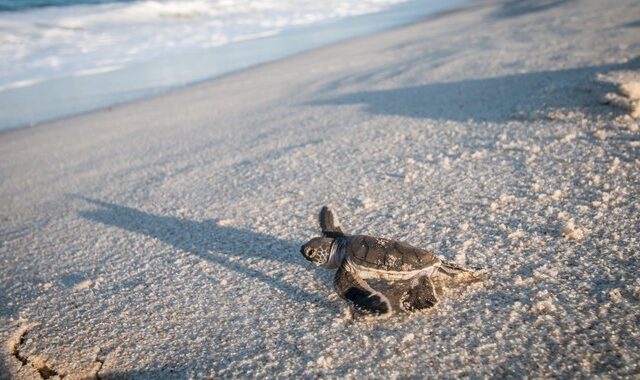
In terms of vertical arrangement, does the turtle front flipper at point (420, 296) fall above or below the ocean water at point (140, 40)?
below

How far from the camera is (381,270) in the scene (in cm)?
161

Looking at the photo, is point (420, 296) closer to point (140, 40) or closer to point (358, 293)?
point (358, 293)

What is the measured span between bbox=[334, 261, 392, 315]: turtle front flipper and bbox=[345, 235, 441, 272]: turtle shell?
65mm

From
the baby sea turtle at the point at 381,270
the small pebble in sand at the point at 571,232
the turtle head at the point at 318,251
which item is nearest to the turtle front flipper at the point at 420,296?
the baby sea turtle at the point at 381,270

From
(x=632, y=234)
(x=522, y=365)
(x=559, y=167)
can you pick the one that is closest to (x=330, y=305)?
(x=522, y=365)

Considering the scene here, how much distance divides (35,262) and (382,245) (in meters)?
2.07

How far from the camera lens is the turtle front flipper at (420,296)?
1534 millimetres

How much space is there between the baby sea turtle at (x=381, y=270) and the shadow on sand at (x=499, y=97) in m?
2.11

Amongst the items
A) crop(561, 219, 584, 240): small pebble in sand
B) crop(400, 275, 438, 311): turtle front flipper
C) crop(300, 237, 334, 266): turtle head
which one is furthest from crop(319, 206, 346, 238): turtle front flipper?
crop(561, 219, 584, 240): small pebble in sand

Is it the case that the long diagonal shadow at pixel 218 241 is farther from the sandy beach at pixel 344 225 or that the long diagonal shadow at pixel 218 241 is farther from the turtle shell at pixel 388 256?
the turtle shell at pixel 388 256

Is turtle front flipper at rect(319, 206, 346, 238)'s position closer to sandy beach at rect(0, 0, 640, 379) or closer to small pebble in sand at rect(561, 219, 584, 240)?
sandy beach at rect(0, 0, 640, 379)

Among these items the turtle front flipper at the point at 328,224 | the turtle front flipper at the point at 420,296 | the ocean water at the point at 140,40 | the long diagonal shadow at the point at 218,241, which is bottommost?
the long diagonal shadow at the point at 218,241

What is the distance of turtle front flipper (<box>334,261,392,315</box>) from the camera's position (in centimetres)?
153

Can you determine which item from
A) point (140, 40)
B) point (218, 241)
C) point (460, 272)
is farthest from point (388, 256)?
point (140, 40)
